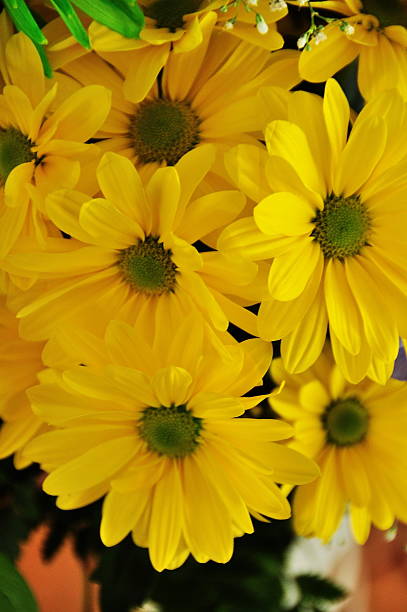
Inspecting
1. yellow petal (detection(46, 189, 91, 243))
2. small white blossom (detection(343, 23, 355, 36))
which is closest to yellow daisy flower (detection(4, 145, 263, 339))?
yellow petal (detection(46, 189, 91, 243))

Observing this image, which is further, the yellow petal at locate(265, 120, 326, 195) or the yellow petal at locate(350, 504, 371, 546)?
the yellow petal at locate(350, 504, 371, 546)

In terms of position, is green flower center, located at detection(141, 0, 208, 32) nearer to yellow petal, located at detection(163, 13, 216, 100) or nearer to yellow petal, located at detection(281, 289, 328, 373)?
yellow petal, located at detection(163, 13, 216, 100)

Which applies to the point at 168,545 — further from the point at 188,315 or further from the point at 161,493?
the point at 188,315

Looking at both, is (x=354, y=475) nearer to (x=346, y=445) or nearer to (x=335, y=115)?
(x=346, y=445)

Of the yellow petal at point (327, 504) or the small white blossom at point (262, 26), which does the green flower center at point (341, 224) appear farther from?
the yellow petal at point (327, 504)

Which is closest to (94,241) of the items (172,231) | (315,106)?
(172,231)

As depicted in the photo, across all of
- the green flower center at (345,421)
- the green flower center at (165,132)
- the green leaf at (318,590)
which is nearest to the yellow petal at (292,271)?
the green flower center at (165,132)
